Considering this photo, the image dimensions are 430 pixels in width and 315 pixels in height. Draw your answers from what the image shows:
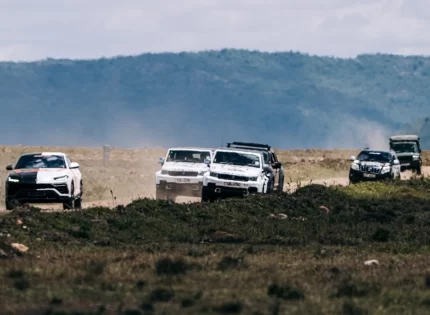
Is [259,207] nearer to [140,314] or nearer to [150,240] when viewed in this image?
[150,240]

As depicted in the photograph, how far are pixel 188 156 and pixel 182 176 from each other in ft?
4.68

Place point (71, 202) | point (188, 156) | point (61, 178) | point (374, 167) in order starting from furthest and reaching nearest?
point (374, 167) → point (188, 156) → point (71, 202) → point (61, 178)

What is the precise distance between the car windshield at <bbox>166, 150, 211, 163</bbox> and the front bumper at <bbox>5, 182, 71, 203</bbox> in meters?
6.81


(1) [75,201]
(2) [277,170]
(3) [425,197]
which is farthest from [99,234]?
(3) [425,197]

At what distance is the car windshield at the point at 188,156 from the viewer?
135 ft

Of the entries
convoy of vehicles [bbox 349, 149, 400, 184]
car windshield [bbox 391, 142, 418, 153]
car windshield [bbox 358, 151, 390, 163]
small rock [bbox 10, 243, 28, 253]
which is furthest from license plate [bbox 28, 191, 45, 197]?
car windshield [bbox 391, 142, 418, 153]

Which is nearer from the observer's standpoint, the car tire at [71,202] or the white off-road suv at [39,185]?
the white off-road suv at [39,185]

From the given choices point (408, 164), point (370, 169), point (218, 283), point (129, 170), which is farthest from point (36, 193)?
point (408, 164)

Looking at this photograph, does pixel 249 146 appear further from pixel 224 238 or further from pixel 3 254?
pixel 3 254

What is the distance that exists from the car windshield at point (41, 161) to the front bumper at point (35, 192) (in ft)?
3.56

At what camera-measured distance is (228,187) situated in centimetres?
3891

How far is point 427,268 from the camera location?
2072 cm

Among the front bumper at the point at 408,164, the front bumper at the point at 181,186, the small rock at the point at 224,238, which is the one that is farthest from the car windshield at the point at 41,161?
the front bumper at the point at 408,164

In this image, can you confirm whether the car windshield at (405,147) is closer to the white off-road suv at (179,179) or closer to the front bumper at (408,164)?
the front bumper at (408,164)
